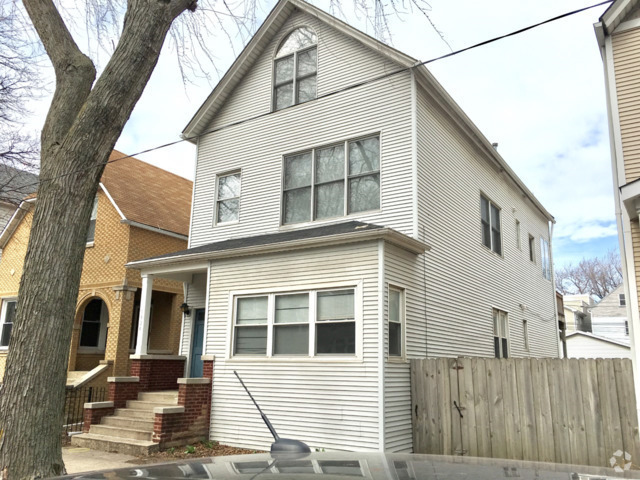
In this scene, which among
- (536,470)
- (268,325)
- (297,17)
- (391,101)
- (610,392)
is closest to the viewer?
(536,470)

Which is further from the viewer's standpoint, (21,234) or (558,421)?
(21,234)

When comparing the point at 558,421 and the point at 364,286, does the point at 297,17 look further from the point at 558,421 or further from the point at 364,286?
the point at 558,421

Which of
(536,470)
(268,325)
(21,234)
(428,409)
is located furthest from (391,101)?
(21,234)

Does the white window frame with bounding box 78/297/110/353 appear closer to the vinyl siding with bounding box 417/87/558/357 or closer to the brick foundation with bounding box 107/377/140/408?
the brick foundation with bounding box 107/377/140/408

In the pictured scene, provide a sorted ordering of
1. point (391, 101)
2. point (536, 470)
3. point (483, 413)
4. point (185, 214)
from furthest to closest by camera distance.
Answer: point (185, 214) < point (391, 101) < point (483, 413) < point (536, 470)

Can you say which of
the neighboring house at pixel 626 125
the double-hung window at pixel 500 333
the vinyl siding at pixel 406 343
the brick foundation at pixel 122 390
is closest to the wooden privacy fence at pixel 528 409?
the vinyl siding at pixel 406 343

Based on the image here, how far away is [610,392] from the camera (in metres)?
8.32

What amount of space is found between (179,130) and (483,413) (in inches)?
391

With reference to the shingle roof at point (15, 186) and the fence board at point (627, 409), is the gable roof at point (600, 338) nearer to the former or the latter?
the fence board at point (627, 409)

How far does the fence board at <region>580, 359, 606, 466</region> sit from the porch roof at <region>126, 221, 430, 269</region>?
3.46 m

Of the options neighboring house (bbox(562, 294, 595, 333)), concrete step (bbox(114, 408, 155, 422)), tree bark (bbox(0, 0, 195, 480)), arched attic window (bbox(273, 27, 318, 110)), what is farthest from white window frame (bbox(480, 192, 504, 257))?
neighboring house (bbox(562, 294, 595, 333))

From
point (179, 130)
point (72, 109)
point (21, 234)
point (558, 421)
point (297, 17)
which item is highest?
point (297, 17)

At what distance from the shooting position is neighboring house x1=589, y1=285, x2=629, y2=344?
38.2 m

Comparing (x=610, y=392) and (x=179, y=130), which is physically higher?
(x=179, y=130)
